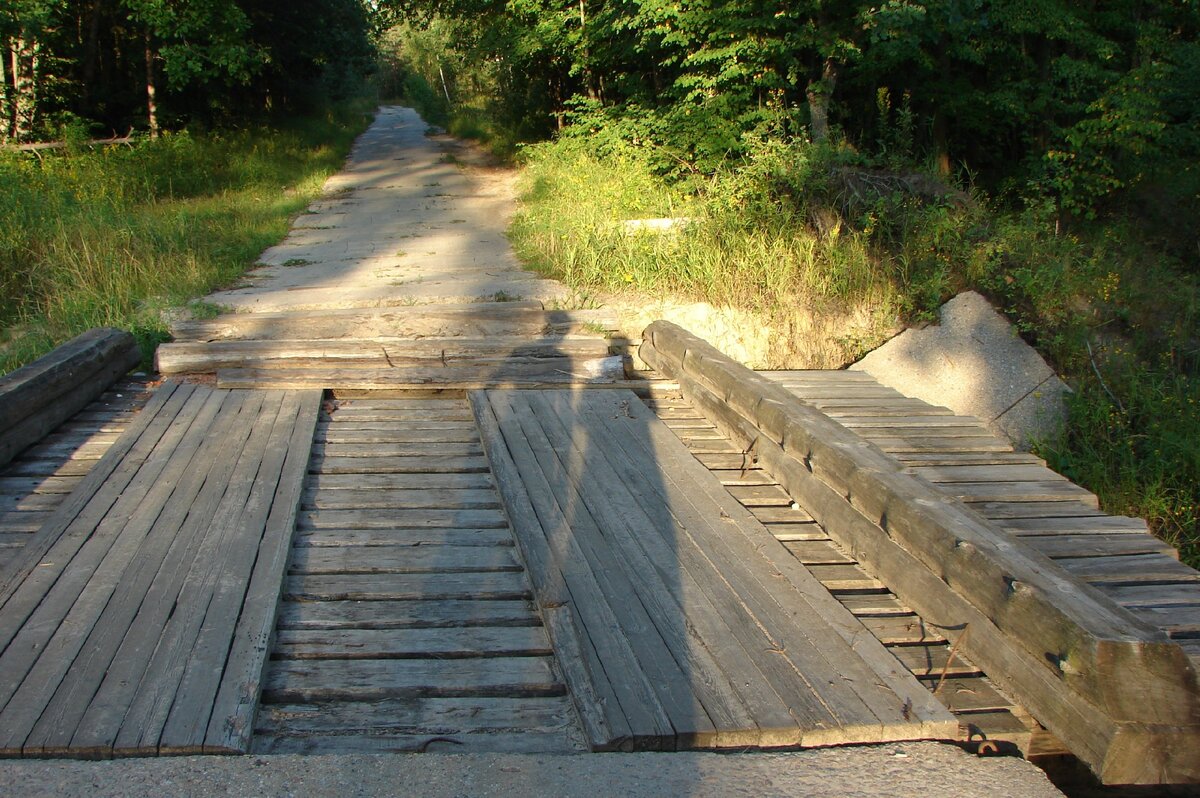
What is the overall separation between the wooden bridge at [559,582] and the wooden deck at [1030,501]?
0.02 metres

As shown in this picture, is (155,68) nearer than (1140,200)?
→ No

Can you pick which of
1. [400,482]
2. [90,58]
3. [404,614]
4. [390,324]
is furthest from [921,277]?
[90,58]

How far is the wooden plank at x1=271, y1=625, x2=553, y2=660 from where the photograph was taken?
2.95 metres

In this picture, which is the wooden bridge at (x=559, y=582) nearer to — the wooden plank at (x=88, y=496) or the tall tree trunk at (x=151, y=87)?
the wooden plank at (x=88, y=496)

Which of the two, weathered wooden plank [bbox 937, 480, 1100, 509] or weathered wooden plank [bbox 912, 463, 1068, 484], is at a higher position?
weathered wooden plank [bbox 912, 463, 1068, 484]

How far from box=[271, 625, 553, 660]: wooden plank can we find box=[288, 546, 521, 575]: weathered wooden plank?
45cm

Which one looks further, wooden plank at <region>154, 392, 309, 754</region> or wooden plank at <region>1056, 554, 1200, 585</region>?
wooden plank at <region>1056, 554, 1200, 585</region>

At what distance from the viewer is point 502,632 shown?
311cm

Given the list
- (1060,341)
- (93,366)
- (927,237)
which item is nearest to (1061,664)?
(93,366)

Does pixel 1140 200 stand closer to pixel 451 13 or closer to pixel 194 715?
pixel 451 13

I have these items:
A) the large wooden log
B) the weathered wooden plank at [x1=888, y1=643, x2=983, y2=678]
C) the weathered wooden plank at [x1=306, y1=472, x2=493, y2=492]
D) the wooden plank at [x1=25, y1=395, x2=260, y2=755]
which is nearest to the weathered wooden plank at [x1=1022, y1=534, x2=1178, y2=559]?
the weathered wooden plank at [x1=888, y1=643, x2=983, y2=678]

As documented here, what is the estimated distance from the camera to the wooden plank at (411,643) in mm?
2953

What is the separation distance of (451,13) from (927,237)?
1621cm

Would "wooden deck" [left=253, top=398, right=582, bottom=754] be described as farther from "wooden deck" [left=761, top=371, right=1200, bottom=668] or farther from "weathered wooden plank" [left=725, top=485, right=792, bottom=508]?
"wooden deck" [left=761, top=371, right=1200, bottom=668]
